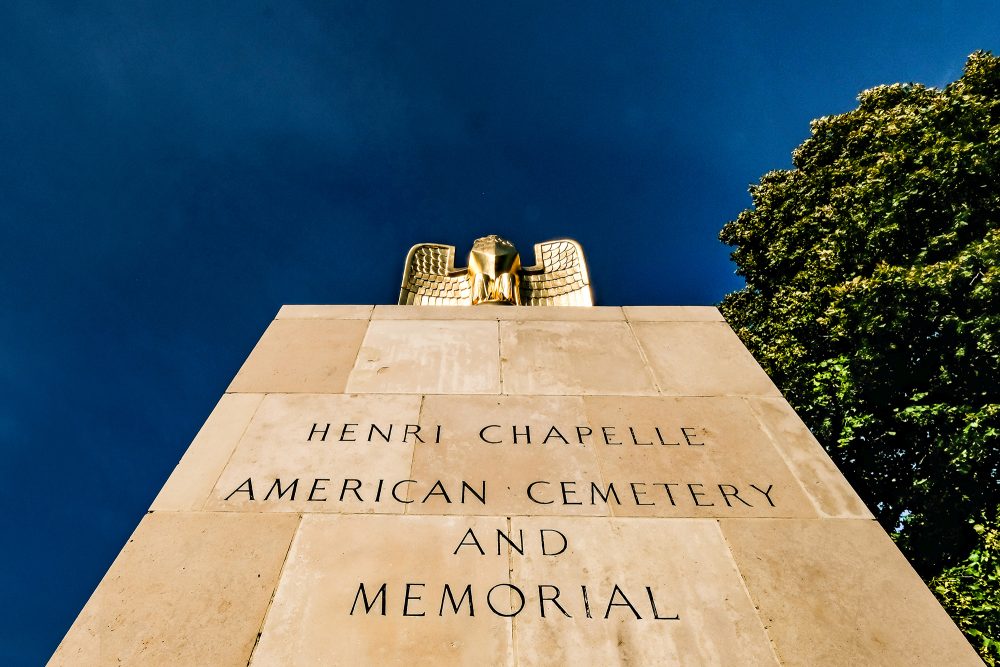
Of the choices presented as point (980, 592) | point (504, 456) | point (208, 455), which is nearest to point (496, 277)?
point (504, 456)

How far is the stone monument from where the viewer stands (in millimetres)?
3682

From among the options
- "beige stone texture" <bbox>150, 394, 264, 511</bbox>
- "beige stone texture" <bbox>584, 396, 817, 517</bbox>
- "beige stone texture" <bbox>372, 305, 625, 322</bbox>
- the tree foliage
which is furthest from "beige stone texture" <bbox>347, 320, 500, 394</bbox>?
the tree foliage

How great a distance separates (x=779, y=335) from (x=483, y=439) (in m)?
10.7

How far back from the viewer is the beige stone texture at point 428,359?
576cm

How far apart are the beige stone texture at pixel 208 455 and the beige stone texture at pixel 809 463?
4745 mm

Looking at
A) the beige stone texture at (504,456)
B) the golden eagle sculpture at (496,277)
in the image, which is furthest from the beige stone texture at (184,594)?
the golden eagle sculpture at (496,277)

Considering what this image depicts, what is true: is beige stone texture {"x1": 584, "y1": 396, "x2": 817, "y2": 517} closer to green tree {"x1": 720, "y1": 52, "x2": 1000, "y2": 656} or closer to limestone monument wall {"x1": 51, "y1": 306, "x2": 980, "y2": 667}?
limestone monument wall {"x1": 51, "y1": 306, "x2": 980, "y2": 667}

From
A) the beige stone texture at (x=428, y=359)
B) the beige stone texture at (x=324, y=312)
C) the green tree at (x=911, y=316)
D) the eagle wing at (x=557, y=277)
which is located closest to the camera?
the beige stone texture at (x=428, y=359)

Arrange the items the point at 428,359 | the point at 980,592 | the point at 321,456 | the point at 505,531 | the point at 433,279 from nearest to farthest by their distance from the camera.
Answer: the point at 505,531 → the point at 321,456 → the point at 428,359 → the point at 980,592 → the point at 433,279

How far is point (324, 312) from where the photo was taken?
6.94 metres

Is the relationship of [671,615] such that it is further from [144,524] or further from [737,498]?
[144,524]

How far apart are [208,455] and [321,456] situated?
99cm

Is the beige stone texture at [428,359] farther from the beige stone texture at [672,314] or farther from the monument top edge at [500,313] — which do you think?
the beige stone texture at [672,314]

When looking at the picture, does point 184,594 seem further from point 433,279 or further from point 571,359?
point 433,279
